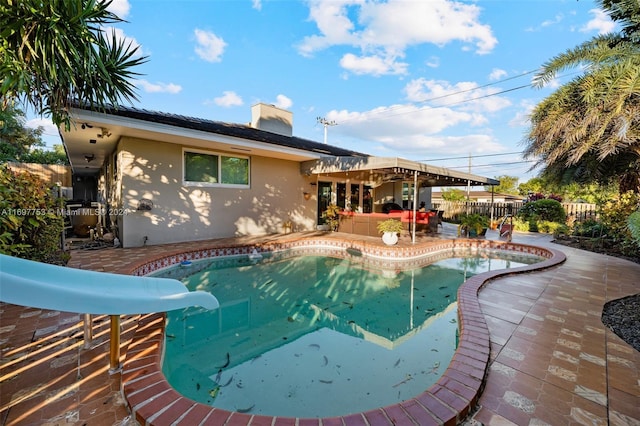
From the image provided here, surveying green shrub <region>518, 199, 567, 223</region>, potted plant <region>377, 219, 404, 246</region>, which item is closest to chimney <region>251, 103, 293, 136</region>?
potted plant <region>377, 219, 404, 246</region>

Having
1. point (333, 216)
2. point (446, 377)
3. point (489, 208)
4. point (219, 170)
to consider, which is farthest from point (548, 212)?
point (446, 377)

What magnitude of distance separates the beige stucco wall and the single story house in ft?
0.09

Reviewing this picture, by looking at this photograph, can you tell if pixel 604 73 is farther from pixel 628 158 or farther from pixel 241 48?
pixel 241 48

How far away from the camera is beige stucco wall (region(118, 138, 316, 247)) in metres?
8.16

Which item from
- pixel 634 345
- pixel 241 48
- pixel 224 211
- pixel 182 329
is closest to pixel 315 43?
pixel 241 48

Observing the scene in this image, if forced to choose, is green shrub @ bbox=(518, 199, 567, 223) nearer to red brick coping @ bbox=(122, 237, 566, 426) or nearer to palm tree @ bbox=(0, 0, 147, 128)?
red brick coping @ bbox=(122, 237, 566, 426)

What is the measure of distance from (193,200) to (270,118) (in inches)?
269

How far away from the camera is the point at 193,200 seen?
9.26 metres

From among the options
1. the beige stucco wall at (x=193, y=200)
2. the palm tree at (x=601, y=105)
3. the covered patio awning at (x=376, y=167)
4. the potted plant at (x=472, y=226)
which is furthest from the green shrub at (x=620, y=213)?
the beige stucco wall at (x=193, y=200)

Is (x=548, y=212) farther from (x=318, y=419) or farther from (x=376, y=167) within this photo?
(x=318, y=419)

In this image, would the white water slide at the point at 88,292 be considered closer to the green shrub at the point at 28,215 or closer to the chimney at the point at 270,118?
the green shrub at the point at 28,215

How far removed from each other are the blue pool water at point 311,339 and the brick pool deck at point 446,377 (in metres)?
0.53

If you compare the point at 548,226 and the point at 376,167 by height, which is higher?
the point at 376,167

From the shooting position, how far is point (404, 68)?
1677cm
